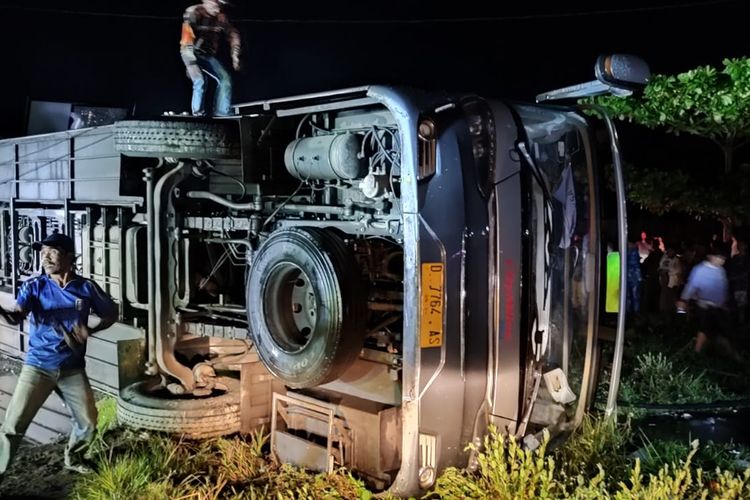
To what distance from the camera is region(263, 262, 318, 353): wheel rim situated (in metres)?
4.55

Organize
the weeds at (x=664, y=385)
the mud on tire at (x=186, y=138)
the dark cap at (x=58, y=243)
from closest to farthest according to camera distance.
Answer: the dark cap at (x=58, y=243)
the mud on tire at (x=186, y=138)
the weeds at (x=664, y=385)

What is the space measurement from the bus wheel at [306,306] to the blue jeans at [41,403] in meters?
1.26

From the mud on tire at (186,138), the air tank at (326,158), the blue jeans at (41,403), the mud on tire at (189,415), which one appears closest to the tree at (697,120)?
the air tank at (326,158)

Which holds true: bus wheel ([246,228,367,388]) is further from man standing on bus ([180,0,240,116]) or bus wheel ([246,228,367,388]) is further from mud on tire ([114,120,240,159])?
man standing on bus ([180,0,240,116])

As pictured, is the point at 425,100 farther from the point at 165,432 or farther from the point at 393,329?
the point at 165,432

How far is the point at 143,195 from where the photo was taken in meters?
6.21

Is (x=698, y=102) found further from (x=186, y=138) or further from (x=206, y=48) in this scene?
(x=186, y=138)

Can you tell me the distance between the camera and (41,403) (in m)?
4.73

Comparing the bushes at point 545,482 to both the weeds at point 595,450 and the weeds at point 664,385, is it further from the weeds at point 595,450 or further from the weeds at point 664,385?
the weeds at point 664,385

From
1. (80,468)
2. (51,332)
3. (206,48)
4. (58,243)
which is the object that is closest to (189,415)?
(80,468)

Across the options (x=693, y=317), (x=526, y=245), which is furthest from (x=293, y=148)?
(x=693, y=317)

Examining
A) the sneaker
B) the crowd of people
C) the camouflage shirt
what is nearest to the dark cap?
the sneaker

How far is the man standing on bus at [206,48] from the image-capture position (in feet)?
20.7

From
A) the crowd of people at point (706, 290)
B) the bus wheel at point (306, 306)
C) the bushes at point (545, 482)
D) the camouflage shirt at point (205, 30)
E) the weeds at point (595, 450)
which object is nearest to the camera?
the bushes at point (545, 482)
